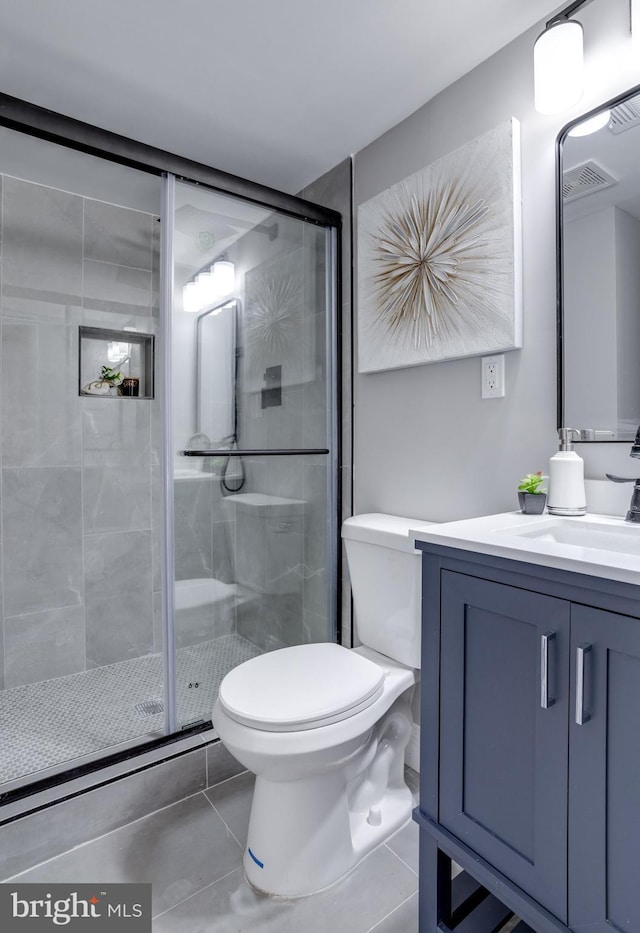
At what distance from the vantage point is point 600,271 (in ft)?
4.15

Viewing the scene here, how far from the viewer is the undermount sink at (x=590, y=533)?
1099 mm

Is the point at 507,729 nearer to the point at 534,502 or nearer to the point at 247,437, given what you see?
the point at 534,502

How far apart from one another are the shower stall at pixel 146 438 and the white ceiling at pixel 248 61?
0.23 metres

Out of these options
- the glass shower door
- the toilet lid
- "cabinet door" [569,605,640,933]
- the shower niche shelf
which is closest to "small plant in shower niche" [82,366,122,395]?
the shower niche shelf

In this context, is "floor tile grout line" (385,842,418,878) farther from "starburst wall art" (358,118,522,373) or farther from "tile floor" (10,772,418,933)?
"starburst wall art" (358,118,522,373)

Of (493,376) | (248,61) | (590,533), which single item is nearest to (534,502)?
(590,533)

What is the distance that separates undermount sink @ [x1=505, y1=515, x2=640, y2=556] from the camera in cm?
110

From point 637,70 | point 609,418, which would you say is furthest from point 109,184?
point 609,418

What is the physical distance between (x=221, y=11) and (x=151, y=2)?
0.59 ft

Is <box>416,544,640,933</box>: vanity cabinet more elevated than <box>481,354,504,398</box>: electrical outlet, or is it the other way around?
<box>481,354,504,398</box>: electrical outlet

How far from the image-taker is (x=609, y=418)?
1.26m


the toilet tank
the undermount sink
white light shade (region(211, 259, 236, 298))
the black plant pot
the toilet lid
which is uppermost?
white light shade (region(211, 259, 236, 298))

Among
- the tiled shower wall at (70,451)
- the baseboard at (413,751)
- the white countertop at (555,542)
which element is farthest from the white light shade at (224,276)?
the baseboard at (413,751)

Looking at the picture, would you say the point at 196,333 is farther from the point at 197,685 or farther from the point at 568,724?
the point at 568,724
